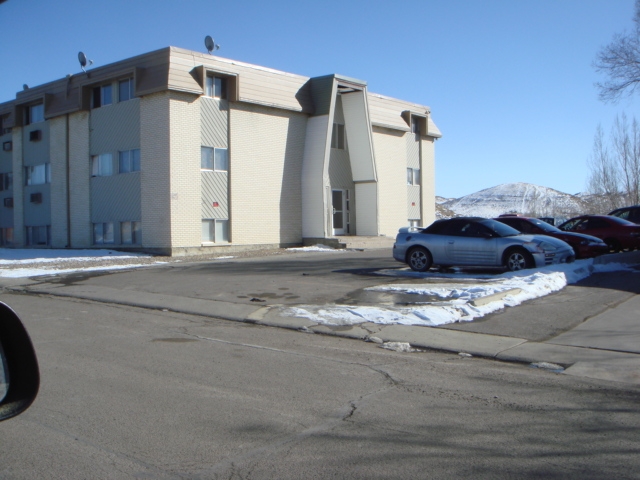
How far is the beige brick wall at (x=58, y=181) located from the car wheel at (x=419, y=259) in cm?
2229

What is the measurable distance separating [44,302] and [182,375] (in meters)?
8.14

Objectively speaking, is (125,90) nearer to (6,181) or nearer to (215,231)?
(215,231)

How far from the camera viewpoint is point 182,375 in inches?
287

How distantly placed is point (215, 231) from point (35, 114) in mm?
14451

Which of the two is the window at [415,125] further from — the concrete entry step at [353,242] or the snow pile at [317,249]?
the snow pile at [317,249]

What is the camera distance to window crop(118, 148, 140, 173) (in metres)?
29.7

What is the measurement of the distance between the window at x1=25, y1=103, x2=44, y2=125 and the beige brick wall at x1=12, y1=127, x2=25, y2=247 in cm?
80

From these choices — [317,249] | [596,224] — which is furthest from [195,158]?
[596,224]

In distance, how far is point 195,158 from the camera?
28750 millimetres

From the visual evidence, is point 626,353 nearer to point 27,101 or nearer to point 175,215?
point 175,215

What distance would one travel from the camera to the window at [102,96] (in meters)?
31.3

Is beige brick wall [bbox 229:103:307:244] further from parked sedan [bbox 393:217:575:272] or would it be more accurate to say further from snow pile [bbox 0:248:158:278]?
parked sedan [bbox 393:217:575:272]

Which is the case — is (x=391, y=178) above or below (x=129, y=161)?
below

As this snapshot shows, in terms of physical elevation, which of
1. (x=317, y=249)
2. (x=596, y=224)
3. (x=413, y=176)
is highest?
(x=413, y=176)
